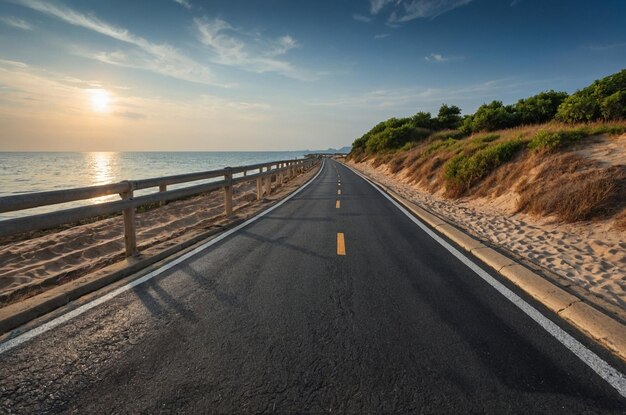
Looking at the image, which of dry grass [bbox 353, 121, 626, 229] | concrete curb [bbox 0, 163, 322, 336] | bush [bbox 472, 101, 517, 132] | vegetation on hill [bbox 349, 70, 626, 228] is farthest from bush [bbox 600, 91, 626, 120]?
concrete curb [bbox 0, 163, 322, 336]

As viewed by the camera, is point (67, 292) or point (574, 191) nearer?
point (67, 292)

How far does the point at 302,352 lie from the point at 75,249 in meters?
7.30

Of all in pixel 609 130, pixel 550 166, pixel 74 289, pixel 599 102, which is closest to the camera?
pixel 74 289

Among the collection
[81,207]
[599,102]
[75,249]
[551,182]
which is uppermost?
[599,102]

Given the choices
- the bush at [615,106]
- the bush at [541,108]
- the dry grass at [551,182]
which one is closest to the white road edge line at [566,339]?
the dry grass at [551,182]

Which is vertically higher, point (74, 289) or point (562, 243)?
point (562, 243)

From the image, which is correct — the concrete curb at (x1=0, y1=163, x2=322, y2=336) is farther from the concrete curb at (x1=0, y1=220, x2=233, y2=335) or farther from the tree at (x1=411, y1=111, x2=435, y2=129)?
the tree at (x1=411, y1=111, x2=435, y2=129)

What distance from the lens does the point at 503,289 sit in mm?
4043

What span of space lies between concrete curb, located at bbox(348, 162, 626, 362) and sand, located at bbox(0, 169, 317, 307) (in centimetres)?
583

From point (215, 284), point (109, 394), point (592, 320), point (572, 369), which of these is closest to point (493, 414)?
point (572, 369)

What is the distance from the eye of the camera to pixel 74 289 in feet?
12.2

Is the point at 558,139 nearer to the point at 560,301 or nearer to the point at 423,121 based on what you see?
the point at 560,301

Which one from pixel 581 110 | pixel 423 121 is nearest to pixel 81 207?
pixel 581 110

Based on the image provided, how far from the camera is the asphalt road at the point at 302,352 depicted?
215 cm
